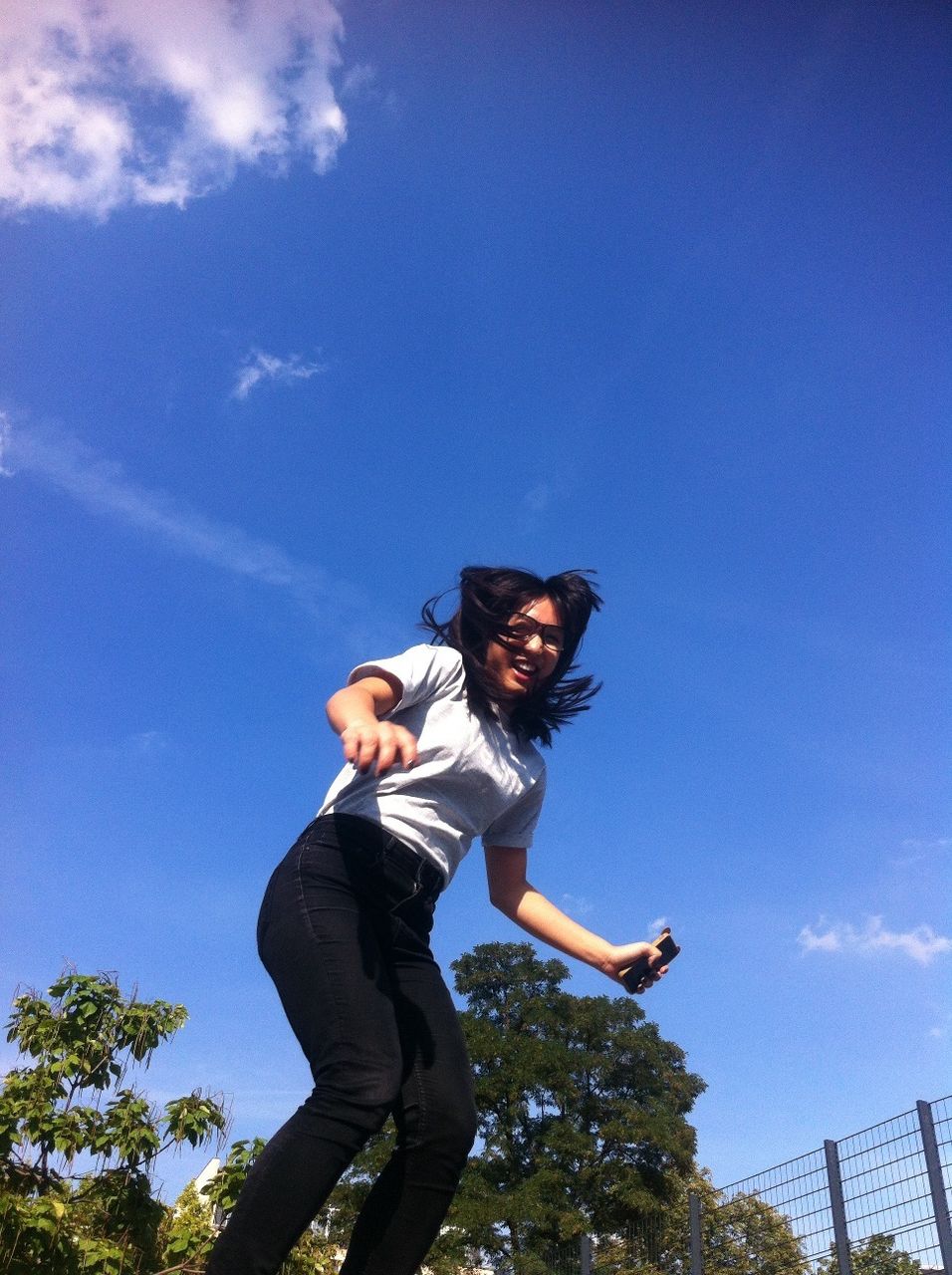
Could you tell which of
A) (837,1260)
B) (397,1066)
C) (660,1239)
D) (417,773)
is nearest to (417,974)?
(397,1066)

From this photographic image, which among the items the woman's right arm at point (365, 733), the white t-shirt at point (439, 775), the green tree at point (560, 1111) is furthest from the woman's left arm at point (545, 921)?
the green tree at point (560, 1111)

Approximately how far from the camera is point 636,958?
242 cm

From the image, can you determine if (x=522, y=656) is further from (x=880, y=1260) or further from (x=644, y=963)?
(x=880, y=1260)

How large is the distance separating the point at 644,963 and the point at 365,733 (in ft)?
3.42

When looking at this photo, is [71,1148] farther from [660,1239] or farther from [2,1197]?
[660,1239]


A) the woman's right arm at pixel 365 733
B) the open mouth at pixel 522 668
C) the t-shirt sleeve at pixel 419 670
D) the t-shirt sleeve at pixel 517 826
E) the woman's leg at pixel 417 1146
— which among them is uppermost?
the open mouth at pixel 522 668

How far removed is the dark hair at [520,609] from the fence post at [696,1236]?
461 inches

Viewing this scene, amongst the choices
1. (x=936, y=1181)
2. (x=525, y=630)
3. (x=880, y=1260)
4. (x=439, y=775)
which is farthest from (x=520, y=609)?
(x=880, y=1260)

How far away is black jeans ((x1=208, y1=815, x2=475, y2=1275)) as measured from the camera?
5.88ft

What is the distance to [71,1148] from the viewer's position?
182 inches

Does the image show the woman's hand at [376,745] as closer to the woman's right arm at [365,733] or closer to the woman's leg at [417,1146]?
the woman's right arm at [365,733]

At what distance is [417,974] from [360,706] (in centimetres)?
64

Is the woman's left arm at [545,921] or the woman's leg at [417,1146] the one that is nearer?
the woman's leg at [417,1146]

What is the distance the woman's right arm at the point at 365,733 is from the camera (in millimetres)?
1833
